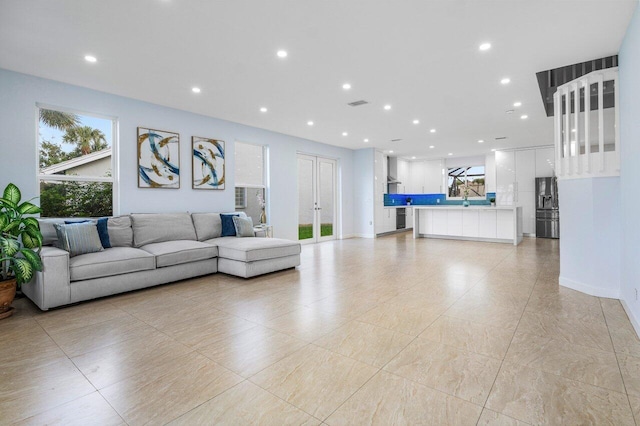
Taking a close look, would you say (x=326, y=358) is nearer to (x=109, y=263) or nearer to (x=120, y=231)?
(x=109, y=263)

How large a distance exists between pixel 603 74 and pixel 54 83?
6643 mm

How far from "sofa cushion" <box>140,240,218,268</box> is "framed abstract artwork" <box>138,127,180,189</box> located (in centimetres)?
115

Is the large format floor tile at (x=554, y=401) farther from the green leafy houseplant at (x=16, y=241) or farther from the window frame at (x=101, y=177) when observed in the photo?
the window frame at (x=101, y=177)

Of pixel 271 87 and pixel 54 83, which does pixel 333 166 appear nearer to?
pixel 271 87

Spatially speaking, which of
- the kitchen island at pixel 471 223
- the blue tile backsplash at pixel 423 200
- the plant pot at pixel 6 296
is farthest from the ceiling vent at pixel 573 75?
the plant pot at pixel 6 296

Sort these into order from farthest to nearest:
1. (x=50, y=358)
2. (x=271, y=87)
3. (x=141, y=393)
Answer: (x=271, y=87), (x=50, y=358), (x=141, y=393)

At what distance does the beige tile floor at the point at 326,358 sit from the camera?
163 centimetres

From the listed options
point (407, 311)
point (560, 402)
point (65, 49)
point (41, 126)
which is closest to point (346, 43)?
point (407, 311)

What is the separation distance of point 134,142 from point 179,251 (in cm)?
204

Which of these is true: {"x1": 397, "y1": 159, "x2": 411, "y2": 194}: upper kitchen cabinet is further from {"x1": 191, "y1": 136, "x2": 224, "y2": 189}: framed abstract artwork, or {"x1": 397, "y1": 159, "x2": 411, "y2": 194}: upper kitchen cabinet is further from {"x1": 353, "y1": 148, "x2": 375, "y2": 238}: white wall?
{"x1": 191, "y1": 136, "x2": 224, "y2": 189}: framed abstract artwork

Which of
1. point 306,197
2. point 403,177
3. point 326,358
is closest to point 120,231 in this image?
point 326,358

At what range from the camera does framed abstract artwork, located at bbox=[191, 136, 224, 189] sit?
5770 mm

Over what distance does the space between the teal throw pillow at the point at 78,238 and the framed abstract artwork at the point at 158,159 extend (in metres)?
1.30

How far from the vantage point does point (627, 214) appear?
115 inches
